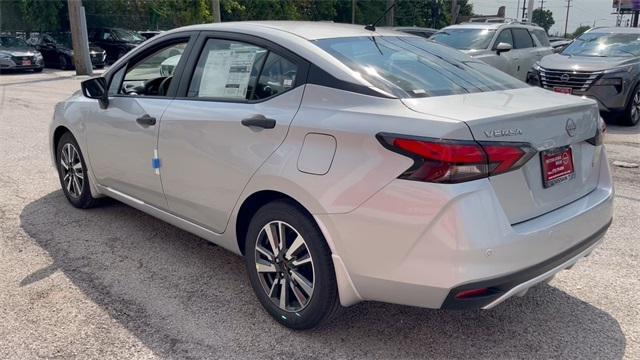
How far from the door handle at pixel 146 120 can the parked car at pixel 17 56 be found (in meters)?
19.8

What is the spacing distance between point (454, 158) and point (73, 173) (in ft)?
12.1

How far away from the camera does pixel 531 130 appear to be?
2473 millimetres

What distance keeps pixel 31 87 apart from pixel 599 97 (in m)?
14.8

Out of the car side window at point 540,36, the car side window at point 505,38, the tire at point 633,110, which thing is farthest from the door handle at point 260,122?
the car side window at point 540,36

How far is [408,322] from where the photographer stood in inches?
120

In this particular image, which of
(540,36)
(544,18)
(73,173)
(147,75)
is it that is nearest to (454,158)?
(147,75)

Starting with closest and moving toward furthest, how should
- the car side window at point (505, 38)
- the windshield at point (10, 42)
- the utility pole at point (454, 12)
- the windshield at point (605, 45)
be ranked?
the windshield at point (605, 45), the car side window at point (505, 38), the windshield at point (10, 42), the utility pole at point (454, 12)

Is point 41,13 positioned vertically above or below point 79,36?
above

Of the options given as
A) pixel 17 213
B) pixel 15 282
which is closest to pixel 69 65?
pixel 17 213

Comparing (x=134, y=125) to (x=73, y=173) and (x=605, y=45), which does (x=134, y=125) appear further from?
(x=605, y=45)

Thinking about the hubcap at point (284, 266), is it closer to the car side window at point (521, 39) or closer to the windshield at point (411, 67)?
the windshield at point (411, 67)

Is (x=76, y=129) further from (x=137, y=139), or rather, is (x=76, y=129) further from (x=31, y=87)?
(x=31, y=87)

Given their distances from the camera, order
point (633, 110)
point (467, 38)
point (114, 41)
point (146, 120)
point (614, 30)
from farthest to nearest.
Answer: point (114, 41), point (467, 38), point (614, 30), point (633, 110), point (146, 120)

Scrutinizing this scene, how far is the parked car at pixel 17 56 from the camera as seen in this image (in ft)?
66.4
